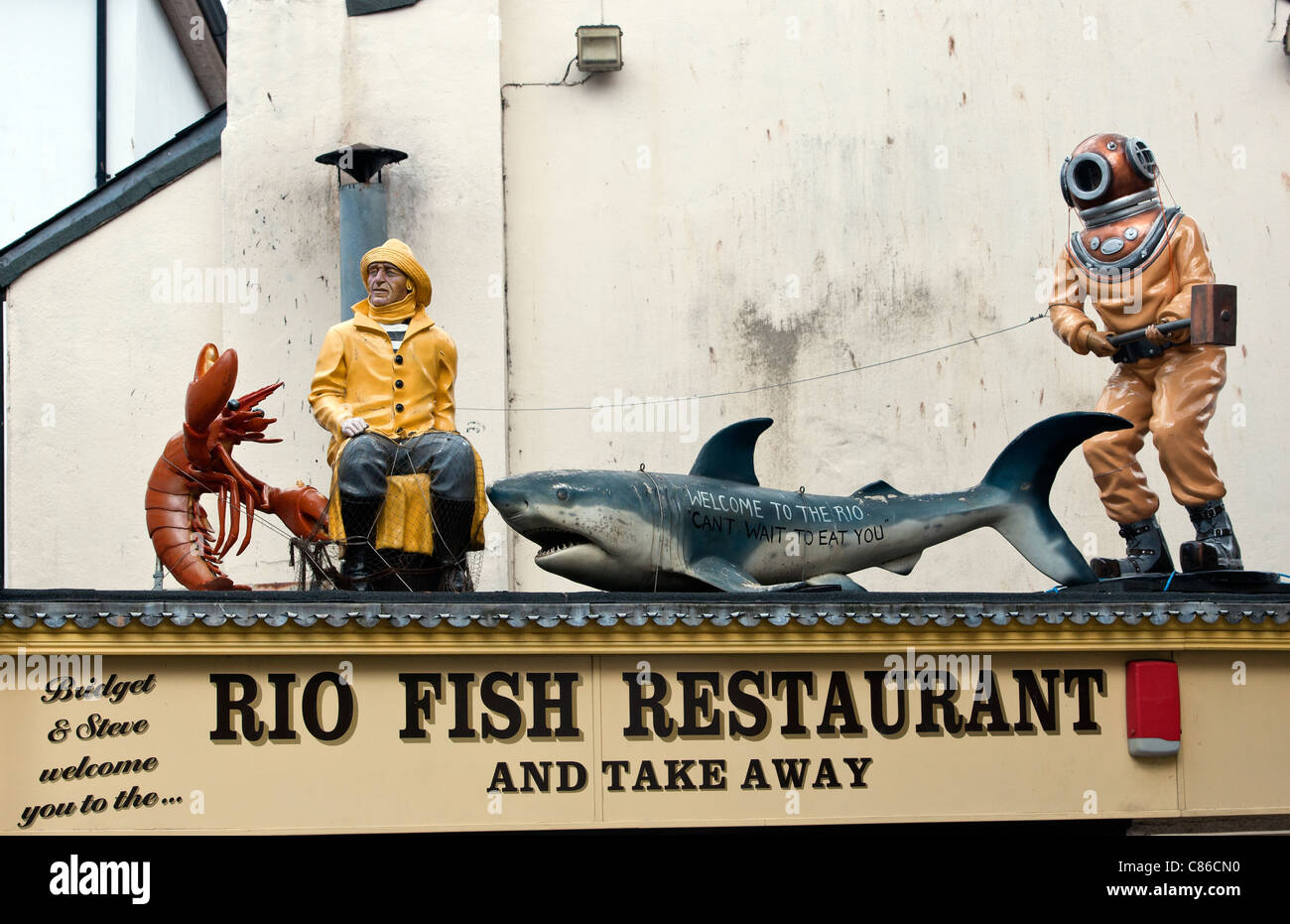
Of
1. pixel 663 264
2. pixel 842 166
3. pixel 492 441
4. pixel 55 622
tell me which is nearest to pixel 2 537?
pixel 492 441

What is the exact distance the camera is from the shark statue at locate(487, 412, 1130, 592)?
902 centimetres

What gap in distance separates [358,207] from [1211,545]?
25.3ft

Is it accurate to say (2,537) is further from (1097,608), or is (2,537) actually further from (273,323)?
(1097,608)

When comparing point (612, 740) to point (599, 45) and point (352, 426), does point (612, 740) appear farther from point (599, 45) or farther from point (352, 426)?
point (599, 45)

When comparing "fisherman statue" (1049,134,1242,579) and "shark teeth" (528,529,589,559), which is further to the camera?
"fisherman statue" (1049,134,1242,579)

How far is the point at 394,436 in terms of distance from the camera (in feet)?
30.6

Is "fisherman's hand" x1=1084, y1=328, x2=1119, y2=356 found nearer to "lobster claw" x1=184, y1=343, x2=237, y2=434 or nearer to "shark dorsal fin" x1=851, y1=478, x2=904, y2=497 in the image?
"shark dorsal fin" x1=851, y1=478, x2=904, y2=497

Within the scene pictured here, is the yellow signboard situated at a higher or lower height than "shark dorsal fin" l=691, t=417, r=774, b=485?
lower

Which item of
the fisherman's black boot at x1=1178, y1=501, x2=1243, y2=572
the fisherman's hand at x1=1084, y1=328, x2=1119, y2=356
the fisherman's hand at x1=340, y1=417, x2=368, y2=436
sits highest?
the fisherman's hand at x1=1084, y1=328, x2=1119, y2=356

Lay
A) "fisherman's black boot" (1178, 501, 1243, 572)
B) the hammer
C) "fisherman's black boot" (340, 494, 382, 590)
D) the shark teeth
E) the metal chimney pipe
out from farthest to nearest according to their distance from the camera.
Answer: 1. the metal chimney pipe
2. "fisherman's black boot" (1178, 501, 1243, 572)
3. the hammer
4. the shark teeth
5. "fisherman's black boot" (340, 494, 382, 590)

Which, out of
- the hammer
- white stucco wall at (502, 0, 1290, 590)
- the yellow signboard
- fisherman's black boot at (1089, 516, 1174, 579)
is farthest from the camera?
white stucco wall at (502, 0, 1290, 590)

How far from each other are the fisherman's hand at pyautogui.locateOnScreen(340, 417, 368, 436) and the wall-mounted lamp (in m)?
6.43

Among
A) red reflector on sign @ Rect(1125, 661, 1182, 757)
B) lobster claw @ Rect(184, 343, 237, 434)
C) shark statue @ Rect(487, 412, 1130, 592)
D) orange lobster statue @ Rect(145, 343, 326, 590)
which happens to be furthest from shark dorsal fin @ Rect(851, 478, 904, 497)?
lobster claw @ Rect(184, 343, 237, 434)

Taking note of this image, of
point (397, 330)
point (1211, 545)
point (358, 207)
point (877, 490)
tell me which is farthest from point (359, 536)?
point (358, 207)
